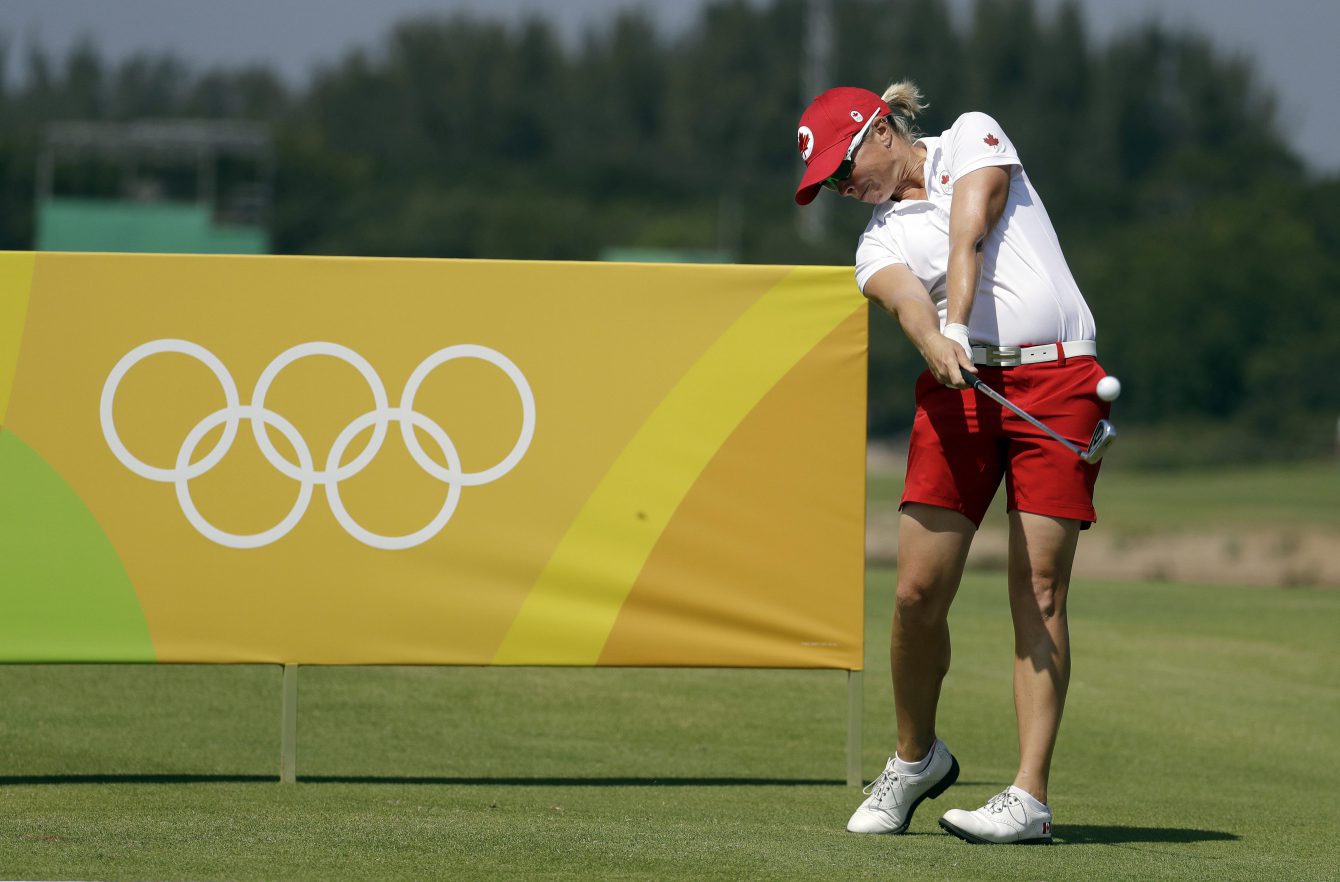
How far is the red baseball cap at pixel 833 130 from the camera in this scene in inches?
194

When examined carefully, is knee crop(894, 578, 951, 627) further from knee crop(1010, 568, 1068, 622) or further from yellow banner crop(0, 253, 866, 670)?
yellow banner crop(0, 253, 866, 670)

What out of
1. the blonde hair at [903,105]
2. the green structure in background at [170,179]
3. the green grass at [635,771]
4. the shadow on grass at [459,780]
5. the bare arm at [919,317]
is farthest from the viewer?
the green structure in background at [170,179]

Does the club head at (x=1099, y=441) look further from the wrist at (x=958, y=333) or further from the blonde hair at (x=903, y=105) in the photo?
the blonde hair at (x=903, y=105)

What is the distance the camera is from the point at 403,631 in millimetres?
5695

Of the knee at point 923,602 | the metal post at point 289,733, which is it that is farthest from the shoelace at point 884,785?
the metal post at point 289,733

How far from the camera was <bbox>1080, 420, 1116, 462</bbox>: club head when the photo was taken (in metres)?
4.66

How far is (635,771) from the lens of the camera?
6.08m

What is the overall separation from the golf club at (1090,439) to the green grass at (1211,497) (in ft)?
70.2

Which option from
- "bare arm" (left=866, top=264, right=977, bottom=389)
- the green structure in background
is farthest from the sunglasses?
the green structure in background

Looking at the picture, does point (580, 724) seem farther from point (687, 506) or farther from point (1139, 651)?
point (1139, 651)

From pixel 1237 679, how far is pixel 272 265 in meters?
4.77

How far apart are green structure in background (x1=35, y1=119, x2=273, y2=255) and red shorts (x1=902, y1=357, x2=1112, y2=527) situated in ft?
155

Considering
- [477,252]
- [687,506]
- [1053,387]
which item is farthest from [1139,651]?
[477,252]

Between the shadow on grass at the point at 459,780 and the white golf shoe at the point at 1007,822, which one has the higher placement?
the white golf shoe at the point at 1007,822
